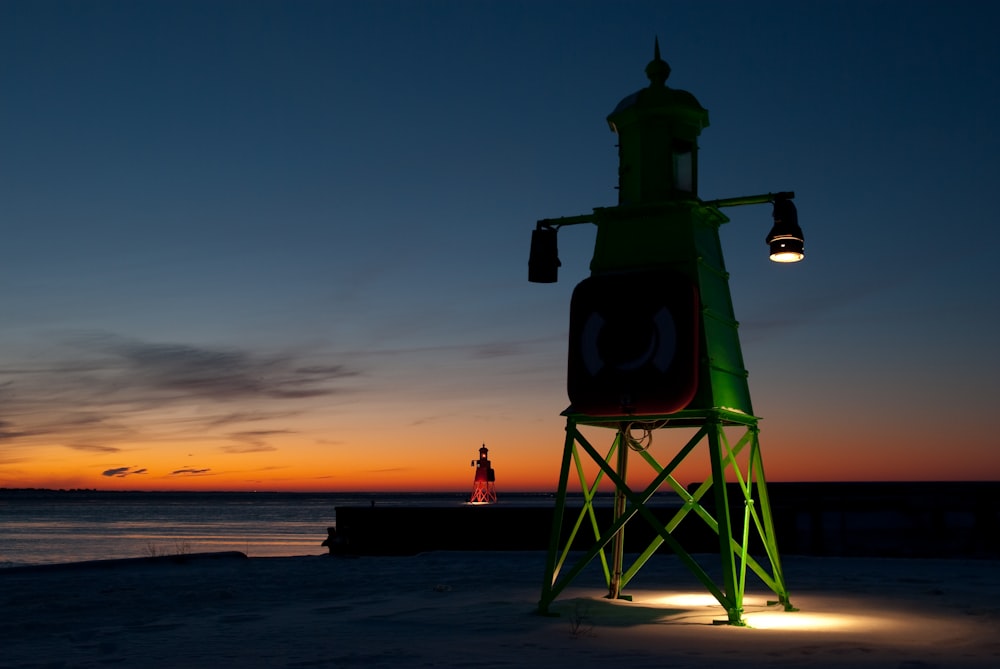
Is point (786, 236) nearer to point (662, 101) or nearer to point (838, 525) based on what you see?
point (662, 101)

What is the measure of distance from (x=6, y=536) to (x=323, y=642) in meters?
64.7

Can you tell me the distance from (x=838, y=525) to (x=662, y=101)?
14646 millimetres

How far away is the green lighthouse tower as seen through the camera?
12.6m

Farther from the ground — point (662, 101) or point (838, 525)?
point (662, 101)

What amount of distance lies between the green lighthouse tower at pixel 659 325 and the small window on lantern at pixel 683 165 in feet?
0.05

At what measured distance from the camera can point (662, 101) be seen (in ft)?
45.3

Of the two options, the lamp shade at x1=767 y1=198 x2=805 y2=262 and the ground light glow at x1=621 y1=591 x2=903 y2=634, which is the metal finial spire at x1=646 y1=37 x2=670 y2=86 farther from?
the ground light glow at x1=621 y1=591 x2=903 y2=634

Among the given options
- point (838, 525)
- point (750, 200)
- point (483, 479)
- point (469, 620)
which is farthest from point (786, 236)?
point (483, 479)

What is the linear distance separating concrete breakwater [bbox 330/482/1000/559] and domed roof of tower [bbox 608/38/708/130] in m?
12.3

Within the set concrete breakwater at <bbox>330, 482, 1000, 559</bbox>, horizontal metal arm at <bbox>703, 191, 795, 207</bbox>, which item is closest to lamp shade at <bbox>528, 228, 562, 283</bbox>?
horizontal metal arm at <bbox>703, 191, 795, 207</bbox>

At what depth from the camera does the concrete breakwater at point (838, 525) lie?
23.3m

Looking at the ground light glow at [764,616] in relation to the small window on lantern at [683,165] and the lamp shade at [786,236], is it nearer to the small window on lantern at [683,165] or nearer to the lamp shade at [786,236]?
the lamp shade at [786,236]

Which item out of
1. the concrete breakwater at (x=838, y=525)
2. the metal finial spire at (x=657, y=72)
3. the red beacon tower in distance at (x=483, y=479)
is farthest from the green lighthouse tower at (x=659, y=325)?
the red beacon tower in distance at (x=483, y=479)

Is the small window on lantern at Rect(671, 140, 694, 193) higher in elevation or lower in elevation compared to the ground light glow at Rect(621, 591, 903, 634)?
higher
